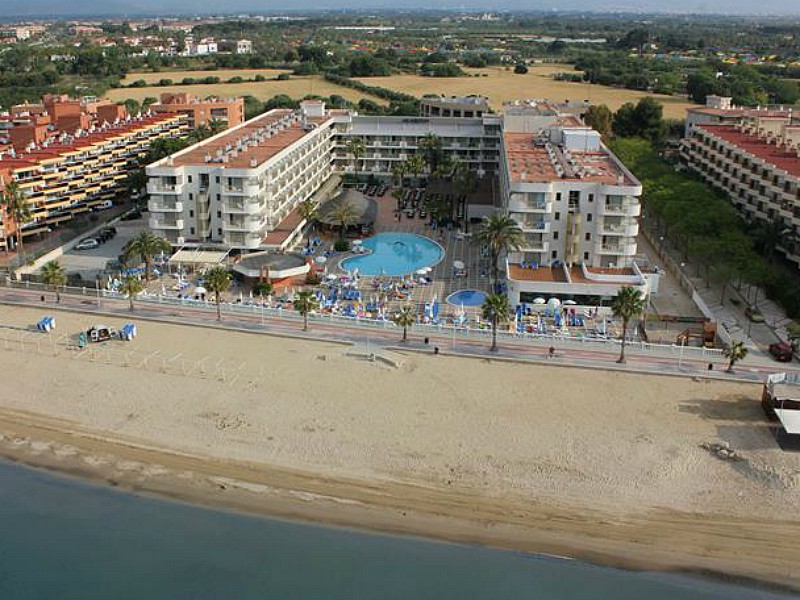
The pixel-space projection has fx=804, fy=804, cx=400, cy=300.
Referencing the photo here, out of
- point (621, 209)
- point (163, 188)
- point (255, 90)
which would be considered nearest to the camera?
point (621, 209)

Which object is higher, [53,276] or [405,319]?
[53,276]

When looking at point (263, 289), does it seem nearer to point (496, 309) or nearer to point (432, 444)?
point (496, 309)

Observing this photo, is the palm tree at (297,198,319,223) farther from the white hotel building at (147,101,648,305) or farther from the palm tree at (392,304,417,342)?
the palm tree at (392,304,417,342)

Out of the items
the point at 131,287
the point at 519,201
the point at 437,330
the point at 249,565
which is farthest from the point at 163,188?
the point at 249,565

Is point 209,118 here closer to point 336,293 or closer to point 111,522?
point 336,293

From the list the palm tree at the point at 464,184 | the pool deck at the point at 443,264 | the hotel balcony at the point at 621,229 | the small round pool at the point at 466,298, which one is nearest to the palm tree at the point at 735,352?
the hotel balcony at the point at 621,229

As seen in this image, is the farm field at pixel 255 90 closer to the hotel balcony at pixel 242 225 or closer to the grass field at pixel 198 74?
the grass field at pixel 198 74

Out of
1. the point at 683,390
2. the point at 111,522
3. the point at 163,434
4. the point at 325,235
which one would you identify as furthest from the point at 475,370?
the point at 325,235
